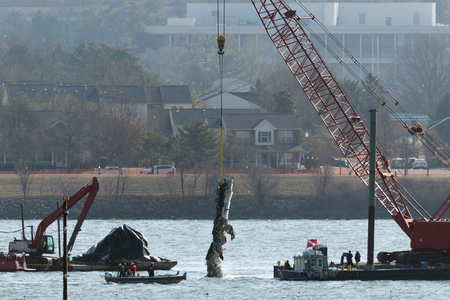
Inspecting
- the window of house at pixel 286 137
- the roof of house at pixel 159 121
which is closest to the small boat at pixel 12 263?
the window of house at pixel 286 137

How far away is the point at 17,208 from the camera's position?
127m

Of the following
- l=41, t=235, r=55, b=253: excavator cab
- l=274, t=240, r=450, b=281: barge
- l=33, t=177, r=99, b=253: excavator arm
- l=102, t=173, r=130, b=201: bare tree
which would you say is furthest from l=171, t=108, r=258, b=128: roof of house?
l=274, t=240, r=450, b=281: barge

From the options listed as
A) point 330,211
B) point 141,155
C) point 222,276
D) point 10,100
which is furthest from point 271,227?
point 10,100

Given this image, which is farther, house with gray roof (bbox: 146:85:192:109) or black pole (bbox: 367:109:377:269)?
house with gray roof (bbox: 146:85:192:109)

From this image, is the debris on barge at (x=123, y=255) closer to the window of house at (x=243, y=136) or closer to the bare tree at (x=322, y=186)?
the bare tree at (x=322, y=186)

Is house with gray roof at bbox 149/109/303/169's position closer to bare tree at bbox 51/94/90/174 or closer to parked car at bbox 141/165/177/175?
parked car at bbox 141/165/177/175

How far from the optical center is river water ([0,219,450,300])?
65.9 meters

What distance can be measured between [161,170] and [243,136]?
72.2 ft

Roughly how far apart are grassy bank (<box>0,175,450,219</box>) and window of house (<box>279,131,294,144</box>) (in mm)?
22543

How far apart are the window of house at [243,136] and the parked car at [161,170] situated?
60.3 ft

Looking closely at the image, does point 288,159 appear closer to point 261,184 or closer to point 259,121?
point 259,121

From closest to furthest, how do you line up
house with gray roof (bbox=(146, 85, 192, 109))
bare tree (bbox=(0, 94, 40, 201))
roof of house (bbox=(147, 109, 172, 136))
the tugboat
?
the tugboat
bare tree (bbox=(0, 94, 40, 201))
roof of house (bbox=(147, 109, 172, 136))
house with gray roof (bbox=(146, 85, 192, 109))

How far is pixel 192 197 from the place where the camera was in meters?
133

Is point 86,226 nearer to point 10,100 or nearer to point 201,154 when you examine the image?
point 201,154
